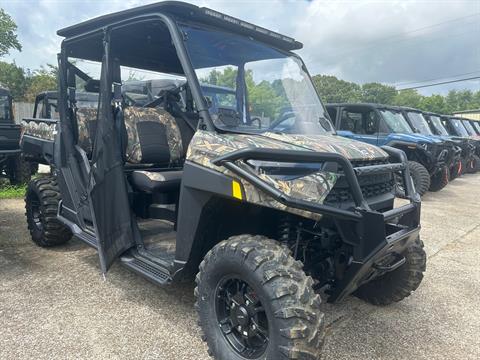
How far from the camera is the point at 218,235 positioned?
3004mm

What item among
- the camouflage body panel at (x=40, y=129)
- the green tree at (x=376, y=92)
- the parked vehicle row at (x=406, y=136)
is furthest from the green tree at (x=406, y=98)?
the camouflage body panel at (x=40, y=129)

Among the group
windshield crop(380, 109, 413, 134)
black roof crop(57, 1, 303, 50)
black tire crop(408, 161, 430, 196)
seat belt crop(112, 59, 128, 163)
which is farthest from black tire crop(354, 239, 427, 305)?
windshield crop(380, 109, 413, 134)

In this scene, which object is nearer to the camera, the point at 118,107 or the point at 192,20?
the point at 192,20

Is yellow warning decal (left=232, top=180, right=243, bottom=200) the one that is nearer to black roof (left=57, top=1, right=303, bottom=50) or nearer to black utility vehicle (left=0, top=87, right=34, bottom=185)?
black roof (left=57, top=1, right=303, bottom=50)

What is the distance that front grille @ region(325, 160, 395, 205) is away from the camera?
99.7 inches

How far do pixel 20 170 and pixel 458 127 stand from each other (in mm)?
15151

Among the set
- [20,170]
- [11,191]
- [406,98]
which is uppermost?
[406,98]

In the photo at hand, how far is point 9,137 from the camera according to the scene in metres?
9.06

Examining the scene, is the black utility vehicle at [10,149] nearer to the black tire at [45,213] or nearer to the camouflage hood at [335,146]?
the black tire at [45,213]

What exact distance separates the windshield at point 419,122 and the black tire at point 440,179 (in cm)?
122

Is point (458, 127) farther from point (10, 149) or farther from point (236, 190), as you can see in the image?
point (236, 190)

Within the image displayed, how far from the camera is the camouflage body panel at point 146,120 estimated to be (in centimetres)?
369

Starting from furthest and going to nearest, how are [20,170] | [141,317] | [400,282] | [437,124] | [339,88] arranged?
[339,88], [437,124], [20,170], [400,282], [141,317]

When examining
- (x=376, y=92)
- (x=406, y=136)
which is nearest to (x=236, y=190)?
(x=406, y=136)
